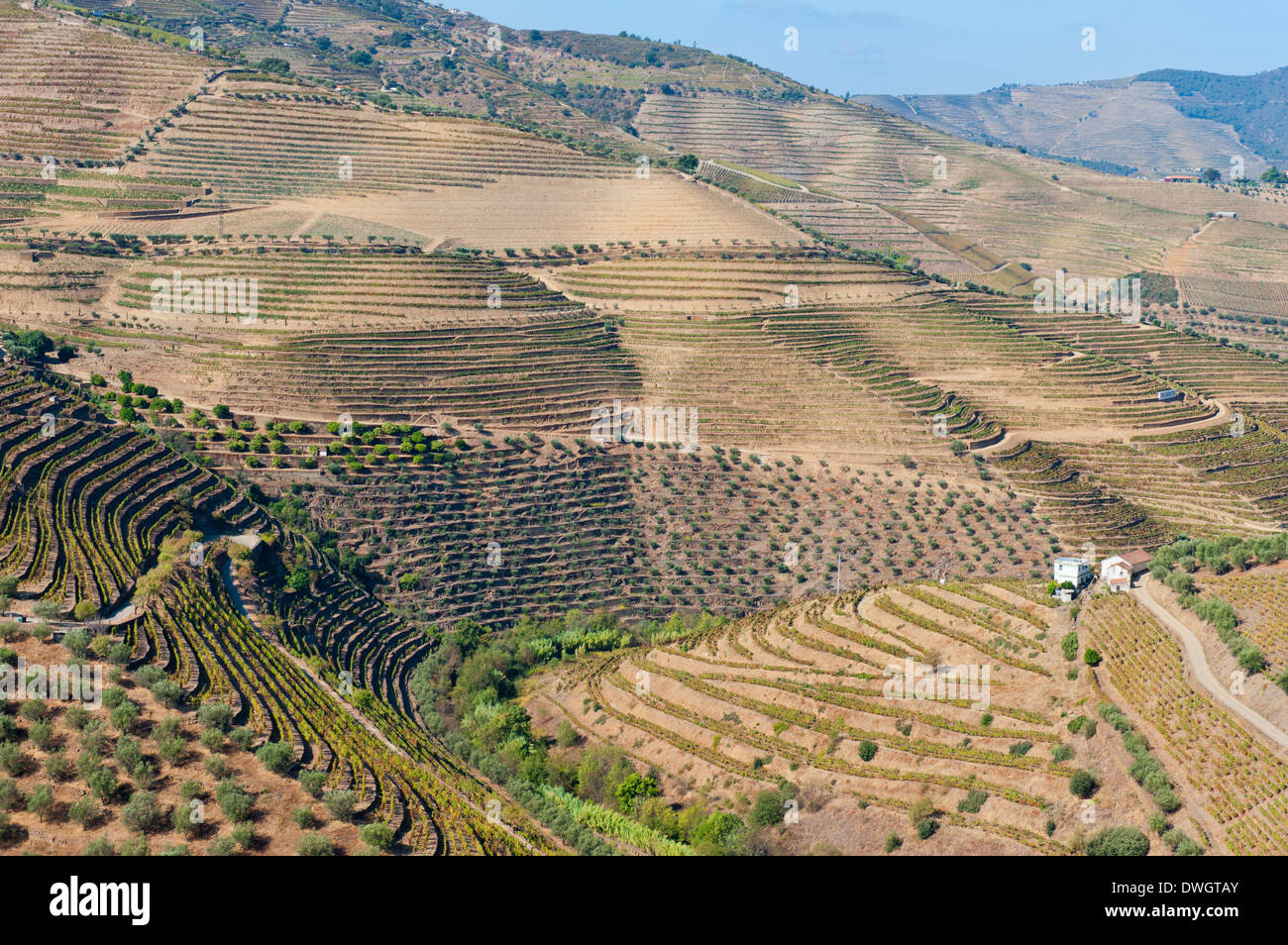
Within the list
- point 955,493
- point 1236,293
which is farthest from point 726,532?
point 1236,293

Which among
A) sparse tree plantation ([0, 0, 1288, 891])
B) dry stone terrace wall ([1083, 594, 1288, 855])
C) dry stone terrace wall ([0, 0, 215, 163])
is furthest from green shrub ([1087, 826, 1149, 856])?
dry stone terrace wall ([0, 0, 215, 163])

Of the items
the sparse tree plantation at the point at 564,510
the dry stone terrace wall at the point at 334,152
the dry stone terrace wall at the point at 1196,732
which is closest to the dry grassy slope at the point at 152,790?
the sparse tree plantation at the point at 564,510

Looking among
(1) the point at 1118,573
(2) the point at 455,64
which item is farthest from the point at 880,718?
(2) the point at 455,64

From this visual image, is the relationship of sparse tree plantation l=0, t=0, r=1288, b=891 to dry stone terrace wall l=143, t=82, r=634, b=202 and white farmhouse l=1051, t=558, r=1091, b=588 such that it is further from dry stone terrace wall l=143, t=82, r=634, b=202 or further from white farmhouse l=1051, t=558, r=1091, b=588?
white farmhouse l=1051, t=558, r=1091, b=588

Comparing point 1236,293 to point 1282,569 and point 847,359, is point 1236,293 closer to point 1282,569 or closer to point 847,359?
point 847,359

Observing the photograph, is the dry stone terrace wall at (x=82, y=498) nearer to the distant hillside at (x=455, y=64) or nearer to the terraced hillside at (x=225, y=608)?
the terraced hillside at (x=225, y=608)

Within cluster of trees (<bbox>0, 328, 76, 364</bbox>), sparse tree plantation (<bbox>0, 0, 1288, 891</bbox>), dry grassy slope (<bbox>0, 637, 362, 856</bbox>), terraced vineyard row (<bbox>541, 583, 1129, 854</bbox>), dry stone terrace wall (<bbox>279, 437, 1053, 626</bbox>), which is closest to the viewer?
dry grassy slope (<bbox>0, 637, 362, 856</bbox>)

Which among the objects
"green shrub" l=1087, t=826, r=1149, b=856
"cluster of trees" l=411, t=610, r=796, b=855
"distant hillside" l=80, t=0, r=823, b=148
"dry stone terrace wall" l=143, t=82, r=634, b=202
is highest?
"distant hillside" l=80, t=0, r=823, b=148
